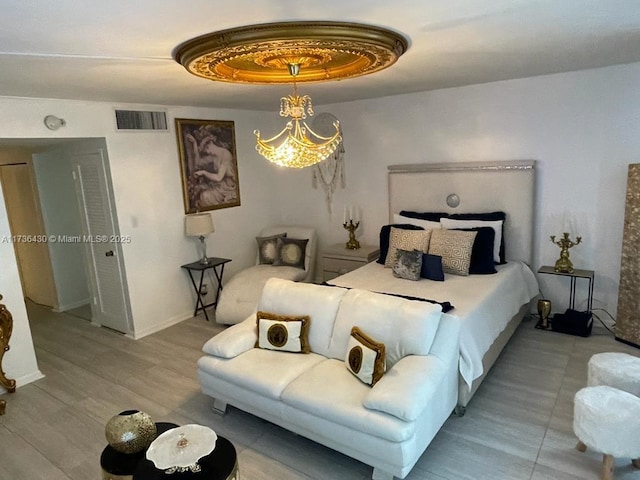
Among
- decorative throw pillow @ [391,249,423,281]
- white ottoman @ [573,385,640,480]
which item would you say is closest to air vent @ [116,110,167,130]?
decorative throw pillow @ [391,249,423,281]

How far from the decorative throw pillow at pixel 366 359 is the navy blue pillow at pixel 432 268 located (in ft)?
4.31

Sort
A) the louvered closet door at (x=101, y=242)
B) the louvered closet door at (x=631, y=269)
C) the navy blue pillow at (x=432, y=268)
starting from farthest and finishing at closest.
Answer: the louvered closet door at (x=101, y=242), the navy blue pillow at (x=432, y=268), the louvered closet door at (x=631, y=269)

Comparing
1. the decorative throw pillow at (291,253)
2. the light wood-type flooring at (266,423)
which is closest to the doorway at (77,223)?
the light wood-type flooring at (266,423)

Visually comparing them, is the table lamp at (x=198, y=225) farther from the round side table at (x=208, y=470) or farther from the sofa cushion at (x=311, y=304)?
the round side table at (x=208, y=470)

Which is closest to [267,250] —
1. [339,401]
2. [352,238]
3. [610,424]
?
[352,238]

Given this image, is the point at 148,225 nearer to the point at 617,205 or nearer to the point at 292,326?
the point at 292,326

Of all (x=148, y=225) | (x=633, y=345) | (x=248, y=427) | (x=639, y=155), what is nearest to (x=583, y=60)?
(x=639, y=155)

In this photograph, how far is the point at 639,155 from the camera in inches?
145

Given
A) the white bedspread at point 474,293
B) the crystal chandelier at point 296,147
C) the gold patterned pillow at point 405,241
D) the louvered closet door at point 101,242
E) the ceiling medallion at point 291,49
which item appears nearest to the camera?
the ceiling medallion at point 291,49

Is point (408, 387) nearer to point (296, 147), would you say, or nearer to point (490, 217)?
point (296, 147)

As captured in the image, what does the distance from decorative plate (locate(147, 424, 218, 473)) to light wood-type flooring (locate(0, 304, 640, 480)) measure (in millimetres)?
628

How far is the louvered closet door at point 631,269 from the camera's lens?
3537 mm

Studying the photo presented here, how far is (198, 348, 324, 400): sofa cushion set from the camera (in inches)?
106

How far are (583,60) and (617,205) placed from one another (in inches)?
52.9
